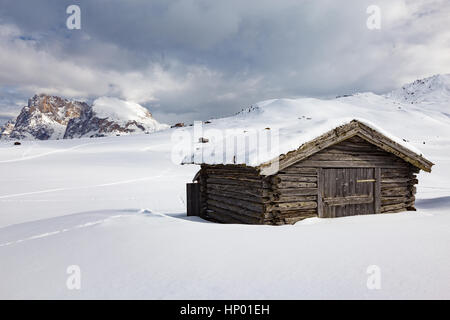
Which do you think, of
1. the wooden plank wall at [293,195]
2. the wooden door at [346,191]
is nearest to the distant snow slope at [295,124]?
the wooden plank wall at [293,195]

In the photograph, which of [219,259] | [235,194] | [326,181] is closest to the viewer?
[219,259]

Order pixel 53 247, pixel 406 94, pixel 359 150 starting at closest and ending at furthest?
pixel 53 247 < pixel 359 150 < pixel 406 94

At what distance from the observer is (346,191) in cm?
873

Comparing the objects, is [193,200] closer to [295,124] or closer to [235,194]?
[235,194]

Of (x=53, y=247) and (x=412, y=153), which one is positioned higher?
(x=412, y=153)

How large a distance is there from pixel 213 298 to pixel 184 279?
55 centimetres

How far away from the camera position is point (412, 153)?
30.1 feet

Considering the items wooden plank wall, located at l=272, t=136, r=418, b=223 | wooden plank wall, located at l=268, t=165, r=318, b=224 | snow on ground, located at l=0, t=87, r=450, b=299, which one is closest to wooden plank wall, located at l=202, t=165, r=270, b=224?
wooden plank wall, located at l=268, t=165, r=318, b=224

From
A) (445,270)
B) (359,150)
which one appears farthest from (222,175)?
(445,270)

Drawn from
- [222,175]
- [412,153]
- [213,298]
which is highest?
[412,153]

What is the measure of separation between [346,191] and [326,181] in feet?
2.90

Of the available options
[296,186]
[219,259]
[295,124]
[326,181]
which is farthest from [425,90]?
[219,259]

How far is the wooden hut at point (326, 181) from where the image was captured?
7648 mm
